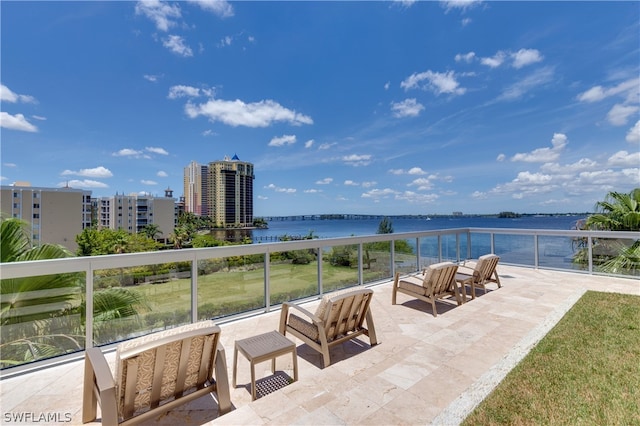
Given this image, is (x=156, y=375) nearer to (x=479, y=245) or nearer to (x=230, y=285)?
(x=230, y=285)

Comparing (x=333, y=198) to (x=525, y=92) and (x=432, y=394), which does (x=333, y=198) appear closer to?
(x=525, y=92)

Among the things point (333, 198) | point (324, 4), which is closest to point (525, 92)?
point (324, 4)

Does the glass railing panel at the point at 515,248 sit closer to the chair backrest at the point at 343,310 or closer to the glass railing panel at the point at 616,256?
the glass railing panel at the point at 616,256

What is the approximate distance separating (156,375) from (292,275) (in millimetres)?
3552

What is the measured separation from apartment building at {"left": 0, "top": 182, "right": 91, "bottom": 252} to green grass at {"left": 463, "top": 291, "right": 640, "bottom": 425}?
73929mm

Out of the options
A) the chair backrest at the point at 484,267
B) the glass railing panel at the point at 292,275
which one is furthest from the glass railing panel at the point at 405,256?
the glass railing panel at the point at 292,275

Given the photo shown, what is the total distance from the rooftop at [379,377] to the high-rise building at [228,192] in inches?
2938

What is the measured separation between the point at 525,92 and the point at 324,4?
10892 millimetres

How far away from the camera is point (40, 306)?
3260 millimetres

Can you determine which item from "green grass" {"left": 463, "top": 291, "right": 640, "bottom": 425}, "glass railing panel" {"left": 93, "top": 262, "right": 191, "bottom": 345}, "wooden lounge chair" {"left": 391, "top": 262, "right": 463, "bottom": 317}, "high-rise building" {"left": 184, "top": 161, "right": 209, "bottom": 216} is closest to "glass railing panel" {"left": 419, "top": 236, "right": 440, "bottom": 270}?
"wooden lounge chair" {"left": 391, "top": 262, "right": 463, "bottom": 317}

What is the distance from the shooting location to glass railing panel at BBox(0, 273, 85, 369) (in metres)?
3.06

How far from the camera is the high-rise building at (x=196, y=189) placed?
8069 centimetres

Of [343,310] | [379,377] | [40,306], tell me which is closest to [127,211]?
[40,306]

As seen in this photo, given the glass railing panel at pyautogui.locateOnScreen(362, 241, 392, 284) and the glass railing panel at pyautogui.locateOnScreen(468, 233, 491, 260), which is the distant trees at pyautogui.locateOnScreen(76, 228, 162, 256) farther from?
the glass railing panel at pyautogui.locateOnScreen(468, 233, 491, 260)
